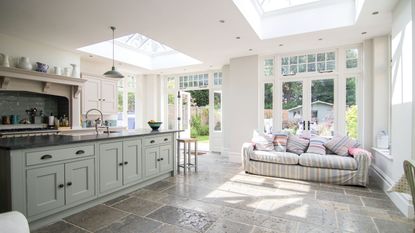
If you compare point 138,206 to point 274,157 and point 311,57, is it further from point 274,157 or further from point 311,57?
point 311,57

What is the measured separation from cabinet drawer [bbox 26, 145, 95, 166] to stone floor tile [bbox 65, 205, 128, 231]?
72 centimetres

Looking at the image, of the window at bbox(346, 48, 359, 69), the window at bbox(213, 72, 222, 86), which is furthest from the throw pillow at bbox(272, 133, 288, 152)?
the window at bbox(213, 72, 222, 86)

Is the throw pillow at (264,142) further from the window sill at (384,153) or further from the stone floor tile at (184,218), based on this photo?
the stone floor tile at (184,218)

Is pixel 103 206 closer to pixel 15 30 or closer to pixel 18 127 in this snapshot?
pixel 18 127

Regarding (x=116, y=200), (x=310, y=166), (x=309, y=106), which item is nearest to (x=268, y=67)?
(x=309, y=106)

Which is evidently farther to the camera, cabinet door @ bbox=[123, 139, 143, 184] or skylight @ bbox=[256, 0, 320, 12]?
skylight @ bbox=[256, 0, 320, 12]

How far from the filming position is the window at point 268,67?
5.65 meters

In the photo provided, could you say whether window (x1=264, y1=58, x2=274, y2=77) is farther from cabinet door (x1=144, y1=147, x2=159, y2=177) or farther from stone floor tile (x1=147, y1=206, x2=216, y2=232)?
stone floor tile (x1=147, y1=206, x2=216, y2=232)

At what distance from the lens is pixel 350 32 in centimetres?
408

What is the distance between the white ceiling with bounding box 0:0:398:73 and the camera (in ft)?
10.1

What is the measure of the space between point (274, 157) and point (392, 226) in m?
2.08

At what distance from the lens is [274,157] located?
14.1 feet

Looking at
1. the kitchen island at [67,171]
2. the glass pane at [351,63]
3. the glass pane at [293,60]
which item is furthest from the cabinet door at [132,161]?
the glass pane at [351,63]

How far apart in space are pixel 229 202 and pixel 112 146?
1.85m
